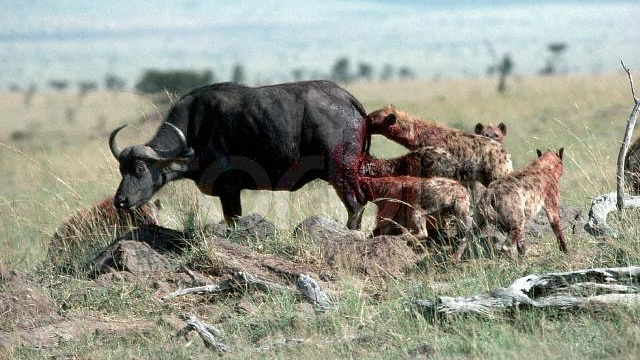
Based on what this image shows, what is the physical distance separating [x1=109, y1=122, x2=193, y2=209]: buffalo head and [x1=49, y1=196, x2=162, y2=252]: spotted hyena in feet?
1.24

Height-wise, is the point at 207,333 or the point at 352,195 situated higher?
the point at 352,195

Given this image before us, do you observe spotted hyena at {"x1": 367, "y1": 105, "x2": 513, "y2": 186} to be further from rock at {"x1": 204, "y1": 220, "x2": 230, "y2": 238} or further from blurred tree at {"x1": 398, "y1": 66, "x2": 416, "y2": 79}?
blurred tree at {"x1": 398, "y1": 66, "x2": 416, "y2": 79}

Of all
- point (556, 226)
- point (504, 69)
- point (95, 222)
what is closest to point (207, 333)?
point (556, 226)

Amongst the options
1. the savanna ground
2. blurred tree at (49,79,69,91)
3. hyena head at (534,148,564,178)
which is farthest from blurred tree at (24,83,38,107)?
hyena head at (534,148,564,178)

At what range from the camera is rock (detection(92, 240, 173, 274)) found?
32.8ft

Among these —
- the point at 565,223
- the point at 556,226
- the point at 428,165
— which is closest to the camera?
the point at 556,226

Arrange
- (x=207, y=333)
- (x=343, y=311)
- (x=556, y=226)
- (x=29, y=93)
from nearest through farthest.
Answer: (x=207, y=333) → (x=343, y=311) → (x=556, y=226) → (x=29, y=93)

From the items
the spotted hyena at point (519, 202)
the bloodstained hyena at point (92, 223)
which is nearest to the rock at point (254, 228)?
the bloodstained hyena at point (92, 223)

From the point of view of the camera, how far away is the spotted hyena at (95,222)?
11.7 m

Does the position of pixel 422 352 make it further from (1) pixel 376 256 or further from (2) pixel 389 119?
(2) pixel 389 119

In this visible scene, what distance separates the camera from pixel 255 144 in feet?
38.4

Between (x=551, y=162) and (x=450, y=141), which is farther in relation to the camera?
(x=450, y=141)

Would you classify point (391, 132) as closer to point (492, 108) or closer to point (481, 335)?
point (481, 335)

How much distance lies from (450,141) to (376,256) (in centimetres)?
225
